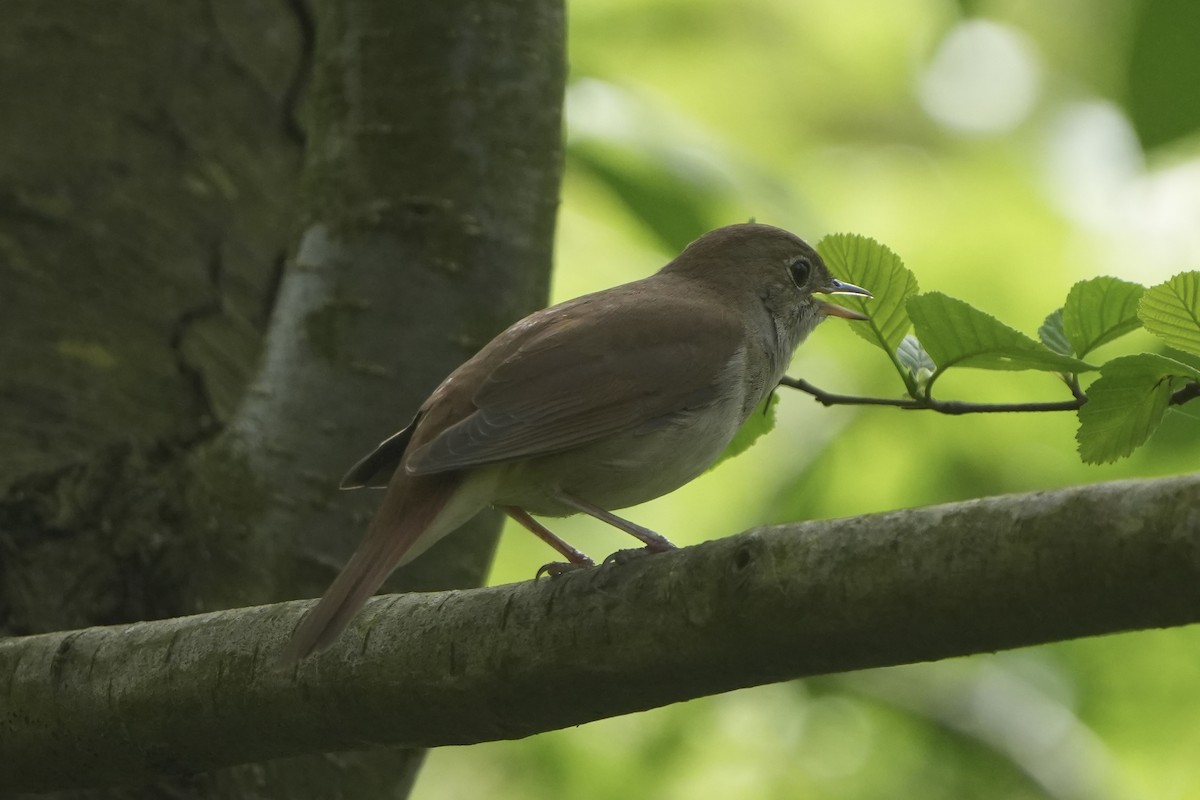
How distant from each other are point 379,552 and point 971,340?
4.45ft

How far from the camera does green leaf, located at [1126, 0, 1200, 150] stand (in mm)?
3406

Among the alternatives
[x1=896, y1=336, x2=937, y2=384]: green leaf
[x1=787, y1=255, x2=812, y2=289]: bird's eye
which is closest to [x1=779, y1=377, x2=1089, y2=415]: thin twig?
[x1=896, y1=336, x2=937, y2=384]: green leaf

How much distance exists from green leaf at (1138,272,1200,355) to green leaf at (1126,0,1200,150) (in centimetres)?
119

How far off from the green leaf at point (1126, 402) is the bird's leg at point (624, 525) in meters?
0.99

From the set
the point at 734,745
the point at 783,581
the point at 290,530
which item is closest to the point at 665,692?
the point at 783,581

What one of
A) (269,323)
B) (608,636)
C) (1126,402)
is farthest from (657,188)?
(608,636)

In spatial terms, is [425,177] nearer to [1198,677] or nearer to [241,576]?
[241,576]

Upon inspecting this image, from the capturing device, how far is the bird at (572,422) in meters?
3.27

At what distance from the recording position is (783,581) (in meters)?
2.14

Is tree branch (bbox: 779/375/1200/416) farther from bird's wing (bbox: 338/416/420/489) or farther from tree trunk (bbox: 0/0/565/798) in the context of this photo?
tree trunk (bbox: 0/0/565/798)

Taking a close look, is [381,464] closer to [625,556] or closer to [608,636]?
[625,556]

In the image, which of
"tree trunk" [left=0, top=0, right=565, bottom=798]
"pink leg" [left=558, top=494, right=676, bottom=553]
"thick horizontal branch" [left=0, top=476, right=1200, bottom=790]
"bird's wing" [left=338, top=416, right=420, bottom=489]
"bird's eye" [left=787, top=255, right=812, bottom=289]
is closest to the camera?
"thick horizontal branch" [left=0, top=476, right=1200, bottom=790]

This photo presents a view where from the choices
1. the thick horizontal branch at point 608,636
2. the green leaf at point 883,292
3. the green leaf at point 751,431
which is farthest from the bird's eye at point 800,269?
the thick horizontal branch at point 608,636

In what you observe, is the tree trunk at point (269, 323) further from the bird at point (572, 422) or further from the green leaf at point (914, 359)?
the green leaf at point (914, 359)
